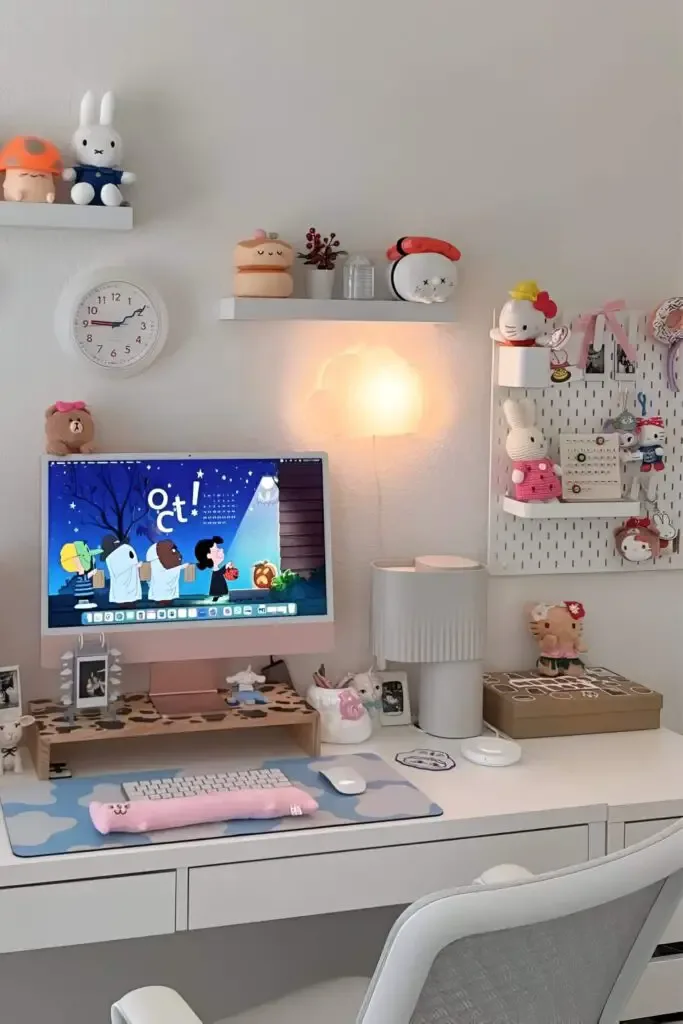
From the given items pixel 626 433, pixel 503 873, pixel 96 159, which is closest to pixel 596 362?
pixel 626 433

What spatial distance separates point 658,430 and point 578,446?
7.3 inches

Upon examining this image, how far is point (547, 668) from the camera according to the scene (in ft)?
8.70

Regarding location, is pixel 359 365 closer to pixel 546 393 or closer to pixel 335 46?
pixel 546 393

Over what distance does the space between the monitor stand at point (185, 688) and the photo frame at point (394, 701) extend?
0.34m

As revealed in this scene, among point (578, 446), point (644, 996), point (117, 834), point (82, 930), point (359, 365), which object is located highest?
point (359, 365)

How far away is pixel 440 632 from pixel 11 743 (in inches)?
32.8

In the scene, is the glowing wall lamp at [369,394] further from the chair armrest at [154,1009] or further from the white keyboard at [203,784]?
the chair armrest at [154,1009]

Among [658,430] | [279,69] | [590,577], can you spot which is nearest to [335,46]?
[279,69]

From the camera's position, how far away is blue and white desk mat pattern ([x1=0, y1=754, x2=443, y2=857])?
6.07ft

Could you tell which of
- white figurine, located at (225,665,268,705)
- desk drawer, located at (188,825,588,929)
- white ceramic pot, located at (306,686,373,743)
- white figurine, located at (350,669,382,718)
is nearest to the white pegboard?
white figurine, located at (350,669,382,718)

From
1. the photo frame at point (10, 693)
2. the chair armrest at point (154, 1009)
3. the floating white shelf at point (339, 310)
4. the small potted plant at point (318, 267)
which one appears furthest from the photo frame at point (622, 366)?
the chair armrest at point (154, 1009)

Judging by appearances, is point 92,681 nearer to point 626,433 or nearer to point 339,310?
point 339,310

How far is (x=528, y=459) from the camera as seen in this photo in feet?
8.51

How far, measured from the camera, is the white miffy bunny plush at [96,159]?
222cm
